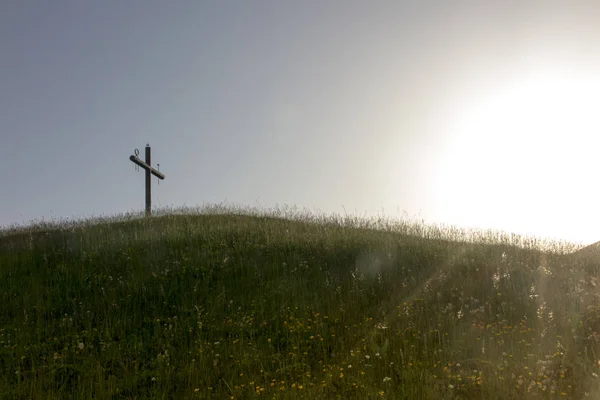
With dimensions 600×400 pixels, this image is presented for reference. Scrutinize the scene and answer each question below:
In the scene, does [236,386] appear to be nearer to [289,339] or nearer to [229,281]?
[289,339]

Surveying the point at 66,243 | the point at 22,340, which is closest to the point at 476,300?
the point at 22,340

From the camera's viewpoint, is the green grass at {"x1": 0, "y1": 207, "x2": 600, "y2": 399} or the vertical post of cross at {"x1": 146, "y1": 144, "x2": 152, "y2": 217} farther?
the vertical post of cross at {"x1": 146, "y1": 144, "x2": 152, "y2": 217}

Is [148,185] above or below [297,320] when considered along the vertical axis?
above

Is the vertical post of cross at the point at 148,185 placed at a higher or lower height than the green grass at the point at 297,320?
higher

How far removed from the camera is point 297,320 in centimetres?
838

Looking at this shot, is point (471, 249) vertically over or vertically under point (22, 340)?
over

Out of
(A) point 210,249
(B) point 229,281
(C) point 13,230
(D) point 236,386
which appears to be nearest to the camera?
(D) point 236,386

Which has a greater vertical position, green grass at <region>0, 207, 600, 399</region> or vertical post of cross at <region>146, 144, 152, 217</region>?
vertical post of cross at <region>146, 144, 152, 217</region>

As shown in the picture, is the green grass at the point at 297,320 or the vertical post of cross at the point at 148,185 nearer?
the green grass at the point at 297,320

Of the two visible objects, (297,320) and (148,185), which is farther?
(148,185)

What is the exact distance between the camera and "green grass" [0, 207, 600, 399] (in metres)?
6.41

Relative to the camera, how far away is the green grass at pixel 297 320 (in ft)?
21.0

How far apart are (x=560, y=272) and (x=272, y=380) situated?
293 inches

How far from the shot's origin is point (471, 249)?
13.0m
